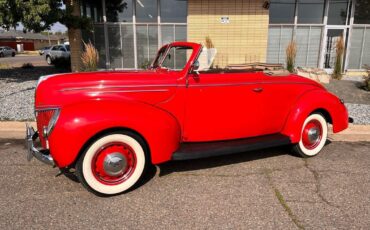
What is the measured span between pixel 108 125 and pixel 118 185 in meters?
0.73

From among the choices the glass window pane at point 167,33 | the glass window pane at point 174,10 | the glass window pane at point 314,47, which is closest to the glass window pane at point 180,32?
the glass window pane at point 167,33

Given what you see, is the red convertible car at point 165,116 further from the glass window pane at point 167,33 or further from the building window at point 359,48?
the building window at point 359,48

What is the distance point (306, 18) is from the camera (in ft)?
40.6

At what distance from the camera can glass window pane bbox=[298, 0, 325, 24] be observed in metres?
12.3

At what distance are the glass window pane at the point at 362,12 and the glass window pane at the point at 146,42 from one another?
27.4 feet

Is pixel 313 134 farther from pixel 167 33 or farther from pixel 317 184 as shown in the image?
pixel 167 33

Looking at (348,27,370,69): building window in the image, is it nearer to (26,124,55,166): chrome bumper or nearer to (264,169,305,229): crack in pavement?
(264,169,305,229): crack in pavement

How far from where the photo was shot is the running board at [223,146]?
364cm

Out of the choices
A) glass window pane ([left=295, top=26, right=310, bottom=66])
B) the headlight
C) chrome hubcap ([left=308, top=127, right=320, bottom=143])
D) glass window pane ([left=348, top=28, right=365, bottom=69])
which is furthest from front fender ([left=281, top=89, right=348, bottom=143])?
glass window pane ([left=348, top=28, right=365, bottom=69])

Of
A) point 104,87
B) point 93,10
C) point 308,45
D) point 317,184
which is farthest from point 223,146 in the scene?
point 93,10

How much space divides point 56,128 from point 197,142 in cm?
175

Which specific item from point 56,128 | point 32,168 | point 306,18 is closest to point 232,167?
point 56,128

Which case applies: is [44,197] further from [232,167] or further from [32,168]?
[232,167]

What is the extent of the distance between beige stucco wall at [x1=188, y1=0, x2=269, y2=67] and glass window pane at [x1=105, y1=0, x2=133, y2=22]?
2.56 m
